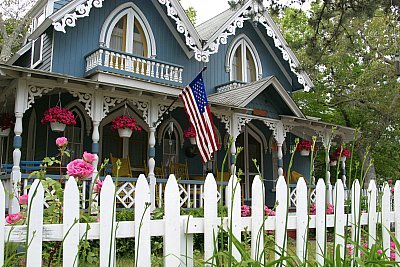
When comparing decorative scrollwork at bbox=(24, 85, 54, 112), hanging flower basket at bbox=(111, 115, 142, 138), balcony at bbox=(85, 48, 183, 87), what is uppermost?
balcony at bbox=(85, 48, 183, 87)

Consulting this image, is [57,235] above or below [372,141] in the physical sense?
below

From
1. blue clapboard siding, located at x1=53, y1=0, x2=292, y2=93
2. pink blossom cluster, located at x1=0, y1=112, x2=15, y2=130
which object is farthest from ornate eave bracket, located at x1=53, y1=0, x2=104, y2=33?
pink blossom cluster, located at x1=0, y1=112, x2=15, y2=130

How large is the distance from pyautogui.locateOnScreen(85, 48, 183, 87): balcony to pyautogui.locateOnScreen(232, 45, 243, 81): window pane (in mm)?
3511

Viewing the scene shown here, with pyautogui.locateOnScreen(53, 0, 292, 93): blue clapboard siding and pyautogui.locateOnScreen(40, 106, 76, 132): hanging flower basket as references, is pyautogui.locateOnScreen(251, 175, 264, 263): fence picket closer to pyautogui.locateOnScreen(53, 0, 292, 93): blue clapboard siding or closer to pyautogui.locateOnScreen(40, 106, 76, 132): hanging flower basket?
pyautogui.locateOnScreen(40, 106, 76, 132): hanging flower basket

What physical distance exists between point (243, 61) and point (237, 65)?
267 millimetres

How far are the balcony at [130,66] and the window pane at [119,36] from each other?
97 centimetres

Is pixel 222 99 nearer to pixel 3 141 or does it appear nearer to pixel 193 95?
pixel 193 95

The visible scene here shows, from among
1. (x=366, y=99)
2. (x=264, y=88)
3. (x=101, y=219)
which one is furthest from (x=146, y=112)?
(x=366, y=99)

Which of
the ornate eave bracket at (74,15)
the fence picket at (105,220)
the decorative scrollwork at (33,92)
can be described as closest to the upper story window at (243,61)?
the ornate eave bracket at (74,15)

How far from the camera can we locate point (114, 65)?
10555 mm

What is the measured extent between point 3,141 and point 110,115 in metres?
3.04

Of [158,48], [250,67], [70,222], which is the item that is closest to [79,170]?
[70,222]

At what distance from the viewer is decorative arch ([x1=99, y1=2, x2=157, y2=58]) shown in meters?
11.4

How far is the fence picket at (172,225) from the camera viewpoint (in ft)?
8.48
